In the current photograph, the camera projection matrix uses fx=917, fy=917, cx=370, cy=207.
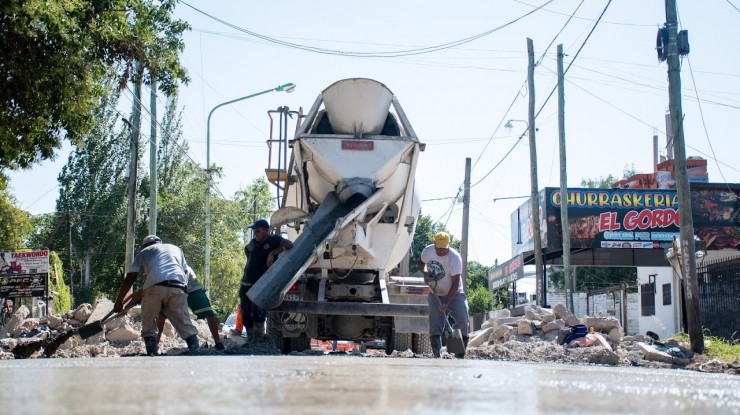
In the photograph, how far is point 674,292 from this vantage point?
2500 centimetres

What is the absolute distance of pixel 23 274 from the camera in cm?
2350

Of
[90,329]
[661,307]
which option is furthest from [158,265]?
[661,307]

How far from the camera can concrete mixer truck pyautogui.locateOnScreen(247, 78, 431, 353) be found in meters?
10.0

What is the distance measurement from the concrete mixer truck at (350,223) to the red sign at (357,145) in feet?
0.04

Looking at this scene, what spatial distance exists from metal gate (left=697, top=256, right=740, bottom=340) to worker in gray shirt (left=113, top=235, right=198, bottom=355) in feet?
36.8

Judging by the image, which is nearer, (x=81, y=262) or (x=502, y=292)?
(x=81, y=262)

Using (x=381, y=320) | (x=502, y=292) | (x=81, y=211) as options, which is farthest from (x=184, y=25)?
(x=502, y=292)

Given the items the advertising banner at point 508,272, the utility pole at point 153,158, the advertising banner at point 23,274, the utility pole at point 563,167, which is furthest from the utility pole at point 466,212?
the advertising banner at point 23,274

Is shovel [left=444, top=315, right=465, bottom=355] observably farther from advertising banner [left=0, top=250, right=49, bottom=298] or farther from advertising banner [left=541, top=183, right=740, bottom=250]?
advertising banner [left=0, top=250, right=49, bottom=298]

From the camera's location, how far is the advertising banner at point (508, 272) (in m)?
26.0

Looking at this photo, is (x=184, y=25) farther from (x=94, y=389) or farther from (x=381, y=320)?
(x=94, y=389)

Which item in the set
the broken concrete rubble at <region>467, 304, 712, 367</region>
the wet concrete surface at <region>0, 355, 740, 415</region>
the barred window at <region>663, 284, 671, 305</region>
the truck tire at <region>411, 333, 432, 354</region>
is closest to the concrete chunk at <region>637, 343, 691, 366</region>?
the broken concrete rubble at <region>467, 304, 712, 367</region>

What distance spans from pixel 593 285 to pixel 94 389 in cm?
5076

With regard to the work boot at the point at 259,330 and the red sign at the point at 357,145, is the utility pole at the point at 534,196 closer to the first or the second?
the work boot at the point at 259,330
